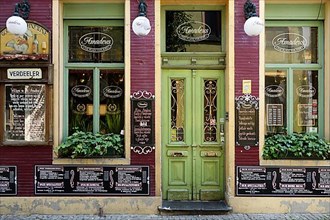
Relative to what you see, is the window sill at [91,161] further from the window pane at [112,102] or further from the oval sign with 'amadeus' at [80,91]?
the oval sign with 'amadeus' at [80,91]

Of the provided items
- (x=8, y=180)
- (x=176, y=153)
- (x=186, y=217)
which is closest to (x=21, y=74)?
(x=8, y=180)

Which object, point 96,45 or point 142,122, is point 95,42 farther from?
point 142,122

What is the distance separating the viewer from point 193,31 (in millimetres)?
9406

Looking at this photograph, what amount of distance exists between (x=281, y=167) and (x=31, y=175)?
15.3 ft

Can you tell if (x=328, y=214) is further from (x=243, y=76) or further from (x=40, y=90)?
(x=40, y=90)

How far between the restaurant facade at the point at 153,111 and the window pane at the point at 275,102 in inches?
0.8

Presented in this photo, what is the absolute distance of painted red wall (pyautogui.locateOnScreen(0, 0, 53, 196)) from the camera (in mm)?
8867

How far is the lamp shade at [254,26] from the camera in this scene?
322 inches

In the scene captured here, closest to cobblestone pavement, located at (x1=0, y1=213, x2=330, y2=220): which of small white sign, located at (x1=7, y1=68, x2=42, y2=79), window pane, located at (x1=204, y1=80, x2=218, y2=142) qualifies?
window pane, located at (x1=204, y1=80, x2=218, y2=142)

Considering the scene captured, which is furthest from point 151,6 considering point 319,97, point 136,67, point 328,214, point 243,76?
point 328,214

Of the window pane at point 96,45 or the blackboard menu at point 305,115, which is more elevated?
the window pane at point 96,45

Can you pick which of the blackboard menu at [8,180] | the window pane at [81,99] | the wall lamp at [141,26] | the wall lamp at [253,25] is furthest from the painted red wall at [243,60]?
the blackboard menu at [8,180]

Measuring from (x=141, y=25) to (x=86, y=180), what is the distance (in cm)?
303

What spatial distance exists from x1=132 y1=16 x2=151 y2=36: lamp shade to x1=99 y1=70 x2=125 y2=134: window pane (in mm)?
1222
